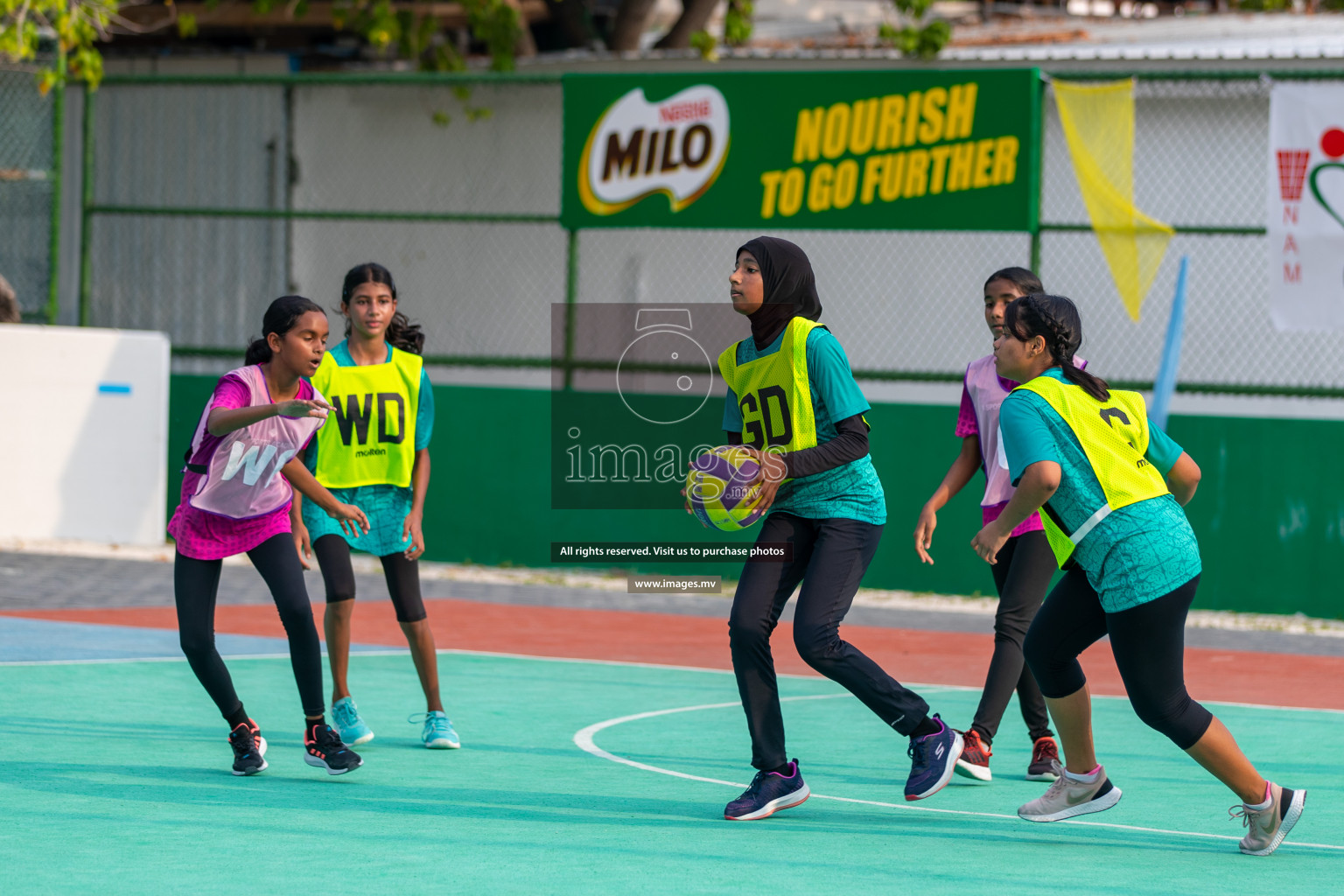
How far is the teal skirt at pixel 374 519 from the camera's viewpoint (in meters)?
7.62

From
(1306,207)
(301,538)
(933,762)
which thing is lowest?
(933,762)

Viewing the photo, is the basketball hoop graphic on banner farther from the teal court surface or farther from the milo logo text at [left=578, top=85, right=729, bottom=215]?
the teal court surface

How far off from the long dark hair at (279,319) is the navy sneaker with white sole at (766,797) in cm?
244

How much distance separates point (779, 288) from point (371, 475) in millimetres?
2241

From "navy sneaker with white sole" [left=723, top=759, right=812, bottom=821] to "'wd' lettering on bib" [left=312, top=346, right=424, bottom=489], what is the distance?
88.0 inches

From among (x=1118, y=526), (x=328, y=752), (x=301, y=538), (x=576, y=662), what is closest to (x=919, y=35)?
(x=576, y=662)

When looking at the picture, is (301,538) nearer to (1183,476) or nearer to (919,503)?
(1183,476)

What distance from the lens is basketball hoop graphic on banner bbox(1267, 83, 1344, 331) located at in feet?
42.5

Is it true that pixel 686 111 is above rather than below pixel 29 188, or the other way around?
above

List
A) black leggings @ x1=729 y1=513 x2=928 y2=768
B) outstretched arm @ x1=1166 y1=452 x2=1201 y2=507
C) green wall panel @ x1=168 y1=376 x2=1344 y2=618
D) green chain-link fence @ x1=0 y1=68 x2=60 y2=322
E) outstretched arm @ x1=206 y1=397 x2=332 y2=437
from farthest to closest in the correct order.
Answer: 1. green chain-link fence @ x1=0 y1=68 x2=60 y2=322
2. green wall panel @ x1=168 y1=376 x2=1344 y2=618
3. outstretched arm @ x1=206 y1=397 x2=332 y2=437
4. black leggings @ x1=729 y1=513 x2=928 y2=768
5. outstretched arm @ x1=1166 y1=452 x2=1201 y2=507

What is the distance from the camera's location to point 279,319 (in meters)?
6.91

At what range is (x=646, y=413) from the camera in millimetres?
14148

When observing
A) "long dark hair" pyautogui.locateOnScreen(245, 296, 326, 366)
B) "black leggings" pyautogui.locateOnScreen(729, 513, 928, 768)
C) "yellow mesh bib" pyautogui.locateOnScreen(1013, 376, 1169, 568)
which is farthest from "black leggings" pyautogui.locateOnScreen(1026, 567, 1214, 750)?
"long dark hair" pyautogui.locateOnScreen(245, 296, 326, 366)

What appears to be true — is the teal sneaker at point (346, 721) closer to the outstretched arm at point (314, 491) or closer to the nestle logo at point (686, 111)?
the outstretched arm at point (314, 491)
